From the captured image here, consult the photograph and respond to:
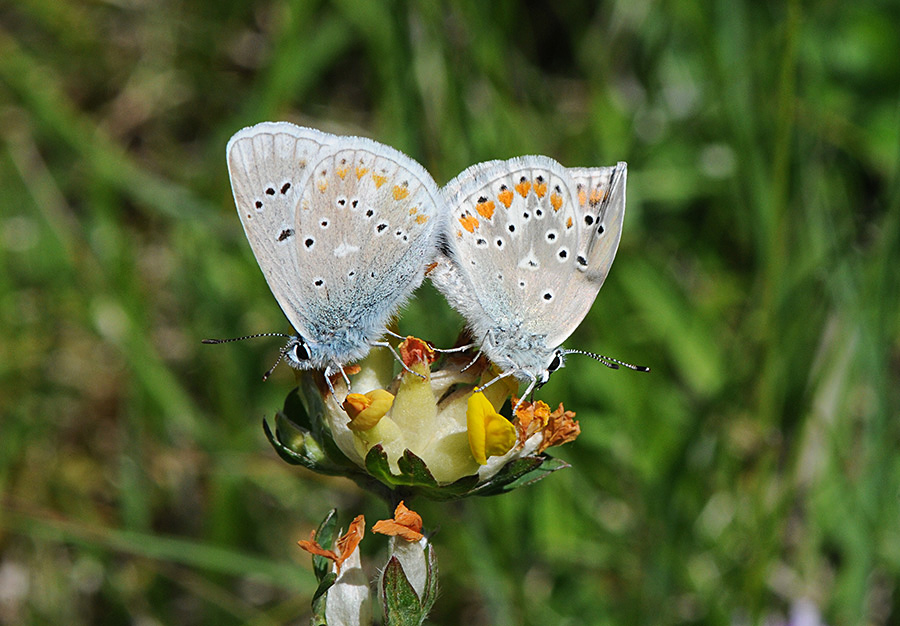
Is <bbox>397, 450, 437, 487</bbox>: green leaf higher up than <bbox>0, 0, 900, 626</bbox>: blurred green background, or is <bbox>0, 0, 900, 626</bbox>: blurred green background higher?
<bbox>397, 450, 437, 487</bbox>: green leaf

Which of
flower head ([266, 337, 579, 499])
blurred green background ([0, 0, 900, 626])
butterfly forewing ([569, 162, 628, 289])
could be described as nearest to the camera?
flower head ([266, 337, 579, 499])

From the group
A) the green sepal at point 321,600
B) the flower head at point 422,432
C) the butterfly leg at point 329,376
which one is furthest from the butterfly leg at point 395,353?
the green sepal at point 321,600

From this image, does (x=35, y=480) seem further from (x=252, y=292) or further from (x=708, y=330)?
(x=708, y=330)

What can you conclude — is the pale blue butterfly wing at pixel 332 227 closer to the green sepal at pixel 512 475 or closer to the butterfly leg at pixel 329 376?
the butterfly leg at pixel 329 376

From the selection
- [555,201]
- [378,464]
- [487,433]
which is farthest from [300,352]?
[555,201]

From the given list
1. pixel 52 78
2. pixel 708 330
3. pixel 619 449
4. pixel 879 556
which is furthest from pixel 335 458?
pixel 52 78

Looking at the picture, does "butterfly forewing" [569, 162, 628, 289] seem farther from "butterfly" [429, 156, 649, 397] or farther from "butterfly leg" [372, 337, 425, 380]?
"butterfly leg" [372, 337, 425, 380]

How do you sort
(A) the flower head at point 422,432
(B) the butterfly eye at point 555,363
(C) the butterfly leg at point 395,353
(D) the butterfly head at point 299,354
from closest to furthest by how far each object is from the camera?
(A) the flower head at point 422,432 → (C) the butterfly leg at point 395,353 → (D) the butterfly head at point 299,354 → (B) the butterfly eye at point 555,363

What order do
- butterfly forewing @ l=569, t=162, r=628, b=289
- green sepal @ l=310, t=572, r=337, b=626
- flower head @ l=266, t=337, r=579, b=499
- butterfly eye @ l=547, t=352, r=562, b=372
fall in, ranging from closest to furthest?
green sepal @ l=310, t=572, r=337, b=626 → flower head @ l=266, t=337, r=579, b=499 → butterfly forewing @ l=569, t=162, r=628, b=289 → butterfly eye @ l=547, t=352, r=562, b=372

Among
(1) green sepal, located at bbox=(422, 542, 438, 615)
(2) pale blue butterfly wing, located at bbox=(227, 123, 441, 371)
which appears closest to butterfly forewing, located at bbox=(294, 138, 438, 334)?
(2) pale blue butterfly wing, located at bbox=(227, 123, 441, 371)
